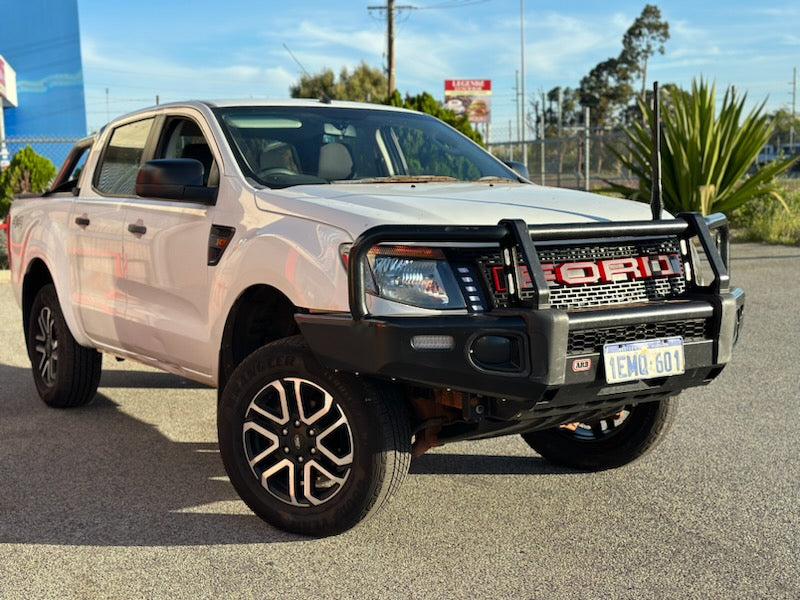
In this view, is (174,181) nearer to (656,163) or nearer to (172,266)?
(172,266)

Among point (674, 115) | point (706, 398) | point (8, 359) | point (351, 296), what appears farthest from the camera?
point (674, 115)

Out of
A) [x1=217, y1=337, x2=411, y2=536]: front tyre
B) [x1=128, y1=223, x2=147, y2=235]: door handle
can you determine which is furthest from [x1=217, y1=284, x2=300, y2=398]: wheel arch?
[x1=128, y1=223, x2=147, y2=235]: door handle

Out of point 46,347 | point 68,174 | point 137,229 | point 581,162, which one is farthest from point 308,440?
point 581,162

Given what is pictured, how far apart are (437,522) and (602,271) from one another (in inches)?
50.3

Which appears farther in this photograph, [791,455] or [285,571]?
[791,455]

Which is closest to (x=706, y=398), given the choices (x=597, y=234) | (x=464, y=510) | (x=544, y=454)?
(x=544, y=454)

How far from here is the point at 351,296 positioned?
12.5 feet

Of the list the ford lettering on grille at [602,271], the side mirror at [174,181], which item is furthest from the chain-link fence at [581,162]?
the ford lettering on grille at [602,271]

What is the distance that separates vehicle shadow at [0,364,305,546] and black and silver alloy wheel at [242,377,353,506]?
0.22 meters

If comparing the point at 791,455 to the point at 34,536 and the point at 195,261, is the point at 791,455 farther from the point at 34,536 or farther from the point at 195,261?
the point at 34,536

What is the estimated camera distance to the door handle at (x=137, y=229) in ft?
17.6

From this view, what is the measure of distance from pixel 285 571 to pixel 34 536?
1.14 metres

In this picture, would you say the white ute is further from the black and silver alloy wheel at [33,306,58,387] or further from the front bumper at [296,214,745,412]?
the black and silver alloy wheel at [33,306,58,387]

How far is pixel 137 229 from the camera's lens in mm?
5406
